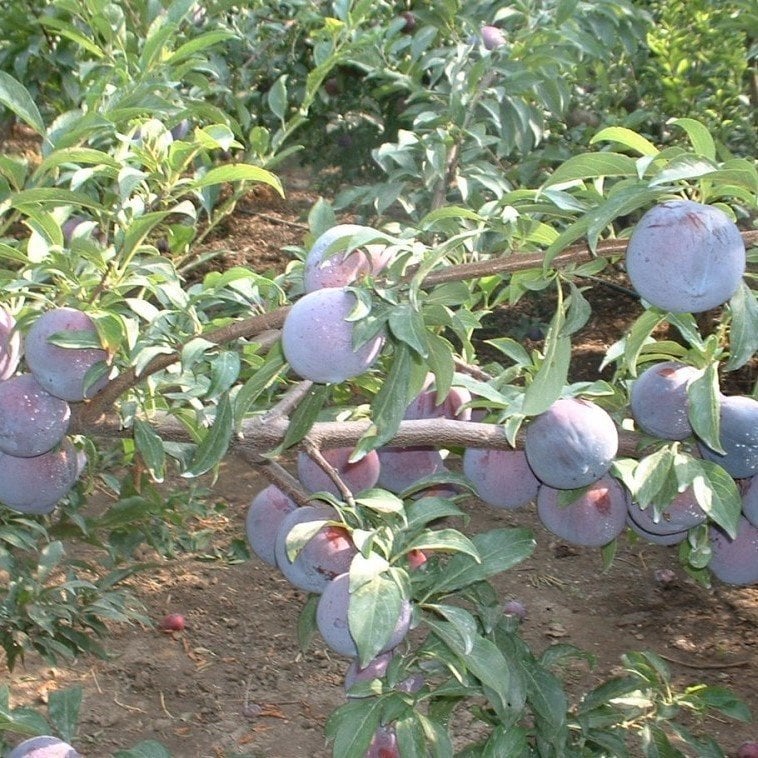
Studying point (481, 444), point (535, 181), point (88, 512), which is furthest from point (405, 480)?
point (88, 512)

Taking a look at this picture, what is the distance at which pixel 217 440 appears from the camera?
3.60 ft

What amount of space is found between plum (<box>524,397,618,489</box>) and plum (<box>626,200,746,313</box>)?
0.30m

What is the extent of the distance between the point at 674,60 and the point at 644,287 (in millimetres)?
2168

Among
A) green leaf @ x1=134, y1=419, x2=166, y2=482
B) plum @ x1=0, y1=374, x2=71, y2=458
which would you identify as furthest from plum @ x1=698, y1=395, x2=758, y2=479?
plum @ x1=0, y1=374, x2=71, y2=458

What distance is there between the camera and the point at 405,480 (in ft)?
4.53

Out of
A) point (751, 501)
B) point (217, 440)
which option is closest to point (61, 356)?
point (217, 440)

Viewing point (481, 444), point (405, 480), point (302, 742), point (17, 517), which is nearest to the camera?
point (481, 444)

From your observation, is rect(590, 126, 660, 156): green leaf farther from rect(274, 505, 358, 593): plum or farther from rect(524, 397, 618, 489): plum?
rect(274, 505, 358, 593): plum

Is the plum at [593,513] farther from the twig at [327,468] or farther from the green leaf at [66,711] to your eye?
the green leaf at [66,711]

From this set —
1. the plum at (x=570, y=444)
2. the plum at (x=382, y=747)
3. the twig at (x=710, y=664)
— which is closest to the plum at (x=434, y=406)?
the plum at (x=570, y=444)

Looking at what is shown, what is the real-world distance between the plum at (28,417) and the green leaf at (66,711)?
0.35 meters

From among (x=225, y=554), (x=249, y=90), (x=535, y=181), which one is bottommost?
(x=225, y=554)

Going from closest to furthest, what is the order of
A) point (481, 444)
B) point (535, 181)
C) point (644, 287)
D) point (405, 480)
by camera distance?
point (644, 287) < point (481, 444) < point (405, 480) < point (535, 181)

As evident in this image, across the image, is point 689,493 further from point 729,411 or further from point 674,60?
point 674,60
